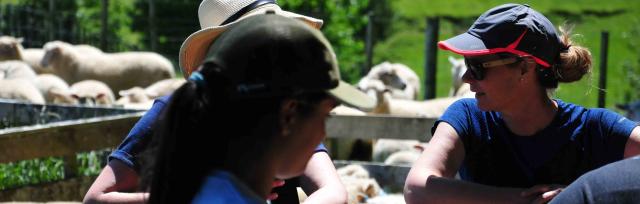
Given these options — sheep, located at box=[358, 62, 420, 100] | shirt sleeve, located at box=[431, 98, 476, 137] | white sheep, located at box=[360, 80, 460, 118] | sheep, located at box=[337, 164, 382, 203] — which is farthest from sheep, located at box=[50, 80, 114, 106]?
shirt sleeve, located at box=[431, 98, 476, 137]

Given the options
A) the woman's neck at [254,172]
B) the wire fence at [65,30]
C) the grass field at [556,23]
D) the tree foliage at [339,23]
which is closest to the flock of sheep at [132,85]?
the wire fence at [65,30]

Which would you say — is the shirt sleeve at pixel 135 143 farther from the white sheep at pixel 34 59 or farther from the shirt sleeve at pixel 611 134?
the white sheep at pixel 34 59

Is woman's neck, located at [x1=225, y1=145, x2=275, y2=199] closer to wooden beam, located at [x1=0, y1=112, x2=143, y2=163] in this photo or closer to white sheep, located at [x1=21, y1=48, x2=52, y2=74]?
wooden beam, located at [x1=0, y1=112, x2=143, y2=163]

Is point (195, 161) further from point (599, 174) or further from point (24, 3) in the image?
point (24, 3)

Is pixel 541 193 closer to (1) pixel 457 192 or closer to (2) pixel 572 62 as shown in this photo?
(1) pixel 457 192

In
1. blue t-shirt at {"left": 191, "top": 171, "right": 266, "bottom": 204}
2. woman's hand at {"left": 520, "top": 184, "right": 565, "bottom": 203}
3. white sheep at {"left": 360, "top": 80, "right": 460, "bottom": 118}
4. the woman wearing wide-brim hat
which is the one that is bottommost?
white sheep at {"left": 360, "top": 80, "right": 460, "bottom": 118}

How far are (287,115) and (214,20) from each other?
1.44 metres

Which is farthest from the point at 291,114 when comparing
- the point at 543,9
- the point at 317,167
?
the point at 543,9

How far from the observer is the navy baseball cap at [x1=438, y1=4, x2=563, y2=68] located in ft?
10.3

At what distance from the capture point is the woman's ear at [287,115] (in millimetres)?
1933

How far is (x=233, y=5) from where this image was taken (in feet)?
10.8

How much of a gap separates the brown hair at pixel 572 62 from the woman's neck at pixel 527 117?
0.12 meters

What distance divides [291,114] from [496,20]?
1384 mm

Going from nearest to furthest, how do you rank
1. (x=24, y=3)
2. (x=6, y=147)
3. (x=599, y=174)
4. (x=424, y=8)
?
(x=599, y=174)
(x=6, y=147)
(x=24, y=3)
(x=424, y=8)
